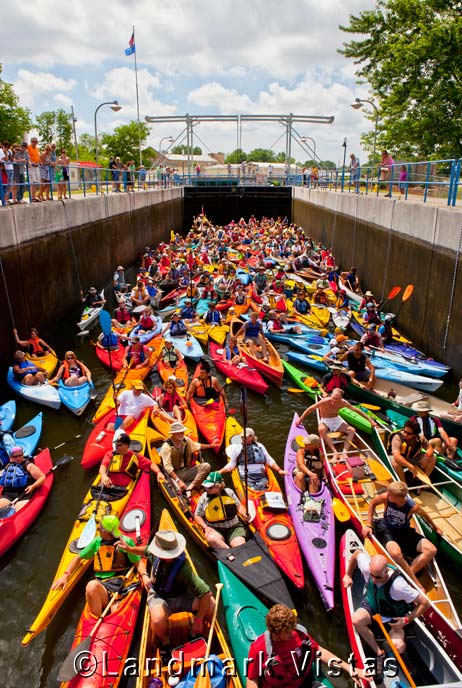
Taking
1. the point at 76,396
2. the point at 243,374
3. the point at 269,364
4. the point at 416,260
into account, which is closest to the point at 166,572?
the point at 76,396

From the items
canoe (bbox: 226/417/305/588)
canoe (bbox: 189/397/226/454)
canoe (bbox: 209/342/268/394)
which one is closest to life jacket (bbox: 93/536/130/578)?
Result: canoe (bbox: 226/417/305/588)

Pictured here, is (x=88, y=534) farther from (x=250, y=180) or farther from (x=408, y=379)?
(x=250, y=180)

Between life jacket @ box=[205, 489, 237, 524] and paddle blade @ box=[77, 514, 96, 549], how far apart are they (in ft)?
5.07

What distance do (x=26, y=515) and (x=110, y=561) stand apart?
77.3 inches

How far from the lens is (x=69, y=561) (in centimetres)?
602

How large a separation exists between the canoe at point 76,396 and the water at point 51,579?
294mm

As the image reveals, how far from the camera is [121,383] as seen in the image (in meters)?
10.9

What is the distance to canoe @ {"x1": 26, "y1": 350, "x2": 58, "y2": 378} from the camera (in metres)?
11.7

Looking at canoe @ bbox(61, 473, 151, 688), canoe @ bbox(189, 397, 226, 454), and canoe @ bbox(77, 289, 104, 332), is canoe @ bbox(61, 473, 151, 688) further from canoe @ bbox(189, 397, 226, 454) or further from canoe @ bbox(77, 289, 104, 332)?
canoe @ bbox(77, 289, 104, 332)

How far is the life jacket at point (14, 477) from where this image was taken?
7.29 meters

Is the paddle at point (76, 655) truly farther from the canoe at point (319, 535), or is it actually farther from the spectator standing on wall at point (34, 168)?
the spectator standing on wall at point (34, 168)

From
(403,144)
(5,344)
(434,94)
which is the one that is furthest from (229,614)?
(403,144)

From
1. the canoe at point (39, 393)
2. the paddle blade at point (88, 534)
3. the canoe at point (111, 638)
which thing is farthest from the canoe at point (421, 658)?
the canoe at point (39, 393)

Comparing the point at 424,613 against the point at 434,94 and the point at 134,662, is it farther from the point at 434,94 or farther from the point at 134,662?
the point at 434,94
